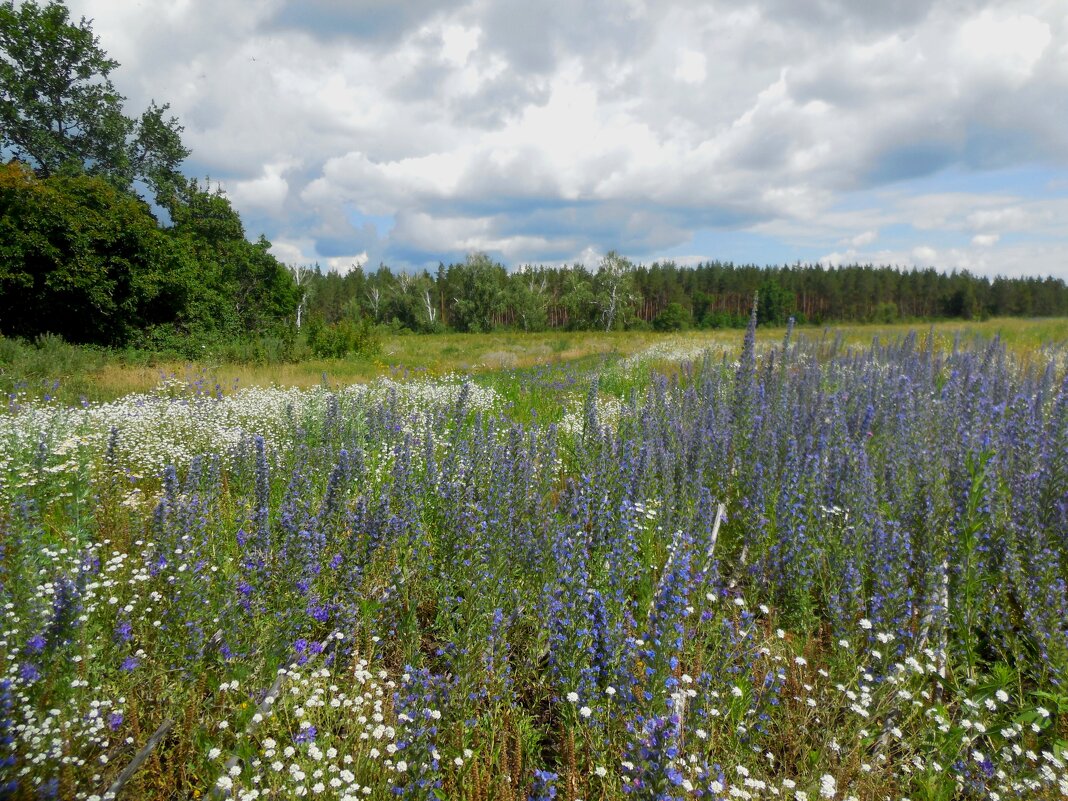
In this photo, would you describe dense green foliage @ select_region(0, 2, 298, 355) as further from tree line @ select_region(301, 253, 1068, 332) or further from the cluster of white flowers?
tree line @ select_region(301, 253, 1068, 332)

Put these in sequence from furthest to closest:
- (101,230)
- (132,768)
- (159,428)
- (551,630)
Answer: (101,230) < (159,428) < (551,630) < (132,768)

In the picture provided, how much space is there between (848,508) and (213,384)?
14272 mm

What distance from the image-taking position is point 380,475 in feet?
20.0

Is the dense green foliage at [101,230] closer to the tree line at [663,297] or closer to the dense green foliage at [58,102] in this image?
the dense green foliage at [58,102]

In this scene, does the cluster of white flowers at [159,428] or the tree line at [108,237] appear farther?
the tree line at [108,237]

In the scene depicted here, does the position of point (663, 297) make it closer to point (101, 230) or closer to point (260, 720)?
point (101, 230)

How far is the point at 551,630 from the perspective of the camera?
3.02 metres

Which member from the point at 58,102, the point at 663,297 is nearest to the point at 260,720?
the point at 58,102

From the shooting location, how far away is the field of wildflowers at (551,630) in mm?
2365

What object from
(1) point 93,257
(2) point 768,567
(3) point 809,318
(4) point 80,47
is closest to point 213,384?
(1) point 93,257

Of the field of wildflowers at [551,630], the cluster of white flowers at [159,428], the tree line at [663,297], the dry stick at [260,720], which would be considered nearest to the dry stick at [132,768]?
the field of wildflowers at [551,630]

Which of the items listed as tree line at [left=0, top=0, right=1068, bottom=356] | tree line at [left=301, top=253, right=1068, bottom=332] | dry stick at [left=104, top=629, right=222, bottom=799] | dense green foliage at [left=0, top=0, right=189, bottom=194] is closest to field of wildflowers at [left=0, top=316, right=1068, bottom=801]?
dry stick at [left=104, top=629, right=222, bottom=799]

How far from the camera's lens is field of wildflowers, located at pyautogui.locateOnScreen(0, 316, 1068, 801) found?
237 centimetres

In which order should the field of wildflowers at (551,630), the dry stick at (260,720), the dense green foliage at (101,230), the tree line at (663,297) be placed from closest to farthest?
1. the dry stick at (260,720)
2. the field of wildflowers at (551,630)
3. the dense green foliage at (101,230)
4. the tree line at (663,297)
